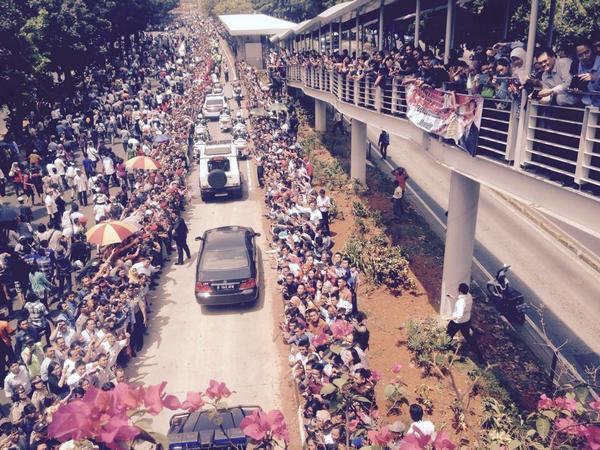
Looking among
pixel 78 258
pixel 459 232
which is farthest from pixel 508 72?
pixel 78 258

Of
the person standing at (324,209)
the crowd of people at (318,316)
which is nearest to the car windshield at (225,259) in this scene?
the crowd of people at (318,316)

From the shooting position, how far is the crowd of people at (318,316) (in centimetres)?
668

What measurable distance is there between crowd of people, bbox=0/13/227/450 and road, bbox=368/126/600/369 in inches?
355

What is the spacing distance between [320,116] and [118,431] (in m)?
30.7

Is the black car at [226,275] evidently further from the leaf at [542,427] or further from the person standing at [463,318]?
the leaf at [542,427]

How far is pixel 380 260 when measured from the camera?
53.0ft

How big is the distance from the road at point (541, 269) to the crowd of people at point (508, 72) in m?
2.45

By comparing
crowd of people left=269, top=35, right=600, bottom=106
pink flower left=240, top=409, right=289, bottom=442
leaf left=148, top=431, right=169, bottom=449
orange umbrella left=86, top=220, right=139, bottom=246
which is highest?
crowd of people left=269, top=35, right=600, bottom=106

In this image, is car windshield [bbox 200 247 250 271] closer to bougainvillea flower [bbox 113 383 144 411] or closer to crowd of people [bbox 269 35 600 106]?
crowd of people [bbox 269 35 600 106]

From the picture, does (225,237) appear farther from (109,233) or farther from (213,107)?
(213,107)

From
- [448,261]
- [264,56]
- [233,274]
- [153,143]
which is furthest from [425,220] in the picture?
[264,56]

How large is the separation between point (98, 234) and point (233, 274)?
396 cm

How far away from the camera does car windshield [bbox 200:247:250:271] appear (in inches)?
591

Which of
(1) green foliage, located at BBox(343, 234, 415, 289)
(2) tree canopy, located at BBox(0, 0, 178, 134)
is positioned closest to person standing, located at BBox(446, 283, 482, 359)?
(1) green foliage, located at BBox(343, 234, 415, 289)
